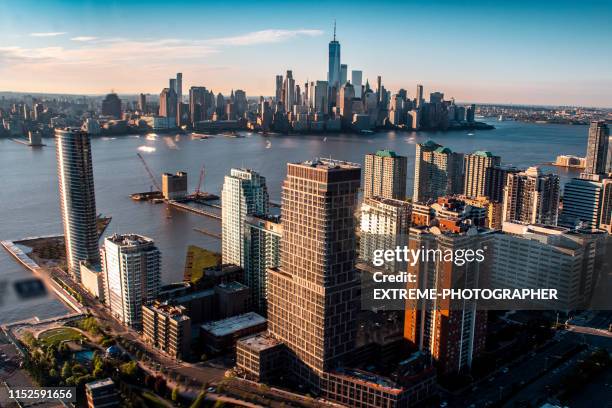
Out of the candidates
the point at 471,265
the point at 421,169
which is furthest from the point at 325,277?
the point at 421,169

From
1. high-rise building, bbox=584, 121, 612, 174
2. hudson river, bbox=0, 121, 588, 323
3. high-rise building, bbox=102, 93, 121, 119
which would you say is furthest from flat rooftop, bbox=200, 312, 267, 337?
high-rise building, bbox=102, 93, 121, 119

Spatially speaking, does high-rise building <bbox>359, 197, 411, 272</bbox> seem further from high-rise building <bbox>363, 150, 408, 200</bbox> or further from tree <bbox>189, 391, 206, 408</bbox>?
high-rise building <bbox>363, 150, 408, 200</bbox>

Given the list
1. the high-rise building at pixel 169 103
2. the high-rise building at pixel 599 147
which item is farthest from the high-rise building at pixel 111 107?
the high-rise building at pixel 599 147

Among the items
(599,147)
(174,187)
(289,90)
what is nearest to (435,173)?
(599,147)

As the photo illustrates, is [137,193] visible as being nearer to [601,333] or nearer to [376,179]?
[376,179]

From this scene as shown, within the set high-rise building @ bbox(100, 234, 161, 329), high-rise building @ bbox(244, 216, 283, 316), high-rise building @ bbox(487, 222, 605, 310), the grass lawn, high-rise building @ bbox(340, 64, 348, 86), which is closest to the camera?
the grass lawn
